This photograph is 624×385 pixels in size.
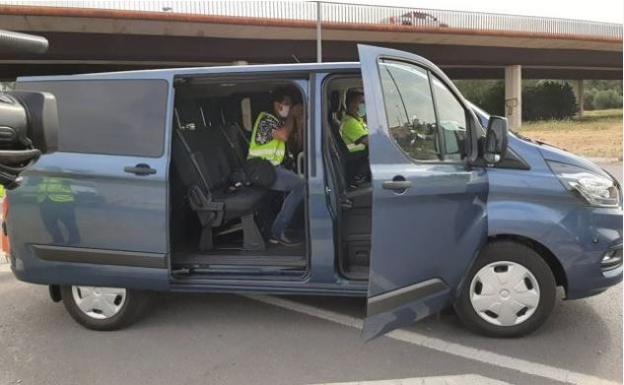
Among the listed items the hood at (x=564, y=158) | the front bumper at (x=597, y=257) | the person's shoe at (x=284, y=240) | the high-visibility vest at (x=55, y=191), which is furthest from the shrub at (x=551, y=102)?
the high-visibility vest at (x=55, y=191)

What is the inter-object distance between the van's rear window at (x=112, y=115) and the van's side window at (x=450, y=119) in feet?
6.12

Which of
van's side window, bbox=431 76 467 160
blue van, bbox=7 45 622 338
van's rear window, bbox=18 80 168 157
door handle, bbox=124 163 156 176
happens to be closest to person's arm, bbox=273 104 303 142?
blue van, bbox=7 45 622 338

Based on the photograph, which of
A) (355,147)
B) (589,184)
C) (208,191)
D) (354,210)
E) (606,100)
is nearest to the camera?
(589,184)

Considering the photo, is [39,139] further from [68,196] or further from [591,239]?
[591,239]

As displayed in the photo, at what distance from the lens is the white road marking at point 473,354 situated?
3414 millimetres

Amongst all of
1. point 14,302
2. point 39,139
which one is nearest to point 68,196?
point 14,302

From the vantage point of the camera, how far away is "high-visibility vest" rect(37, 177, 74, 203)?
4.11 m

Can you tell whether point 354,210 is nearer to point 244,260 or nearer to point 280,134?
point 244,260

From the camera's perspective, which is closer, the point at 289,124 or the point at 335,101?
the point at 289,124

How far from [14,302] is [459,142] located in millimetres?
3838

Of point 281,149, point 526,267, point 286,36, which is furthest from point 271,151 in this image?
point 286,36

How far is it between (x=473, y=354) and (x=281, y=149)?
2236 millimetres

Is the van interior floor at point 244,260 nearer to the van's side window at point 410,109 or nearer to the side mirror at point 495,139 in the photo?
the van's side window at point 410,109

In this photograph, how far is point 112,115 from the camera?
4.19 meters
